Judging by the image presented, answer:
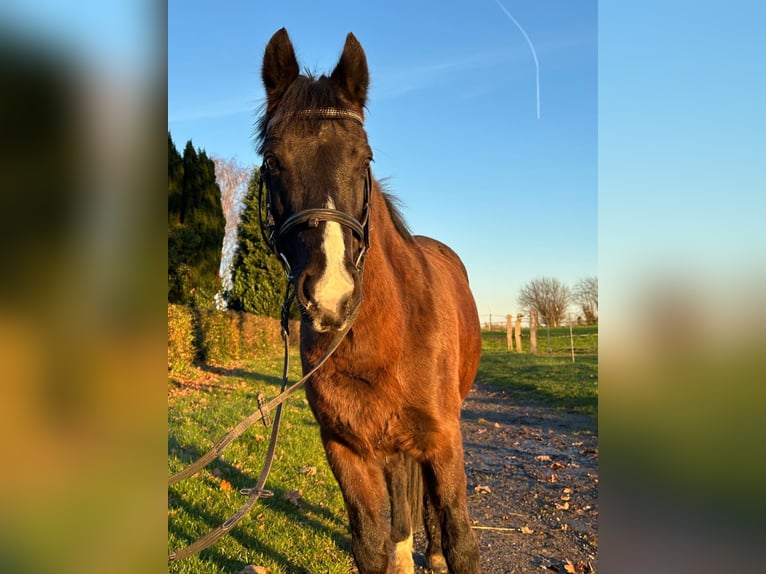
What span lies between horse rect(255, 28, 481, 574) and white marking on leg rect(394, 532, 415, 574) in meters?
0.84

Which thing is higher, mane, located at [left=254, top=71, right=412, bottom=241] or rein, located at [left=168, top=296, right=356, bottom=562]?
mane, located at [left=254, top=71, right=412, bottom=241]

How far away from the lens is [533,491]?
582 cm

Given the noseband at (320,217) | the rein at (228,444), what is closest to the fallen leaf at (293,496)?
the rein at (228,444)

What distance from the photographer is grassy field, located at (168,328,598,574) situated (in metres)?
4.23

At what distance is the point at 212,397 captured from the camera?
11219mm

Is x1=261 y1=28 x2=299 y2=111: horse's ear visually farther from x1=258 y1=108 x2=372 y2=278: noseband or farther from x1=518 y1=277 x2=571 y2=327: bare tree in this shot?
x1=518 y1=277 x2=571 y2=327: bare tree

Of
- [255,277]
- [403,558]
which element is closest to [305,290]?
[403,558]

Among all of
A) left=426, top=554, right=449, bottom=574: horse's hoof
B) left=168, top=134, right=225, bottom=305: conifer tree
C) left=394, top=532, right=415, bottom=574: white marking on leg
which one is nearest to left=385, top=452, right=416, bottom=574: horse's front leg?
left=394, top=532, right=415, bottom=574: white marking on leg

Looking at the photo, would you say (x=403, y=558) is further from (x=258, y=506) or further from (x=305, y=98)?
(x=305, y=98)

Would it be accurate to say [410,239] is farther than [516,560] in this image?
No
